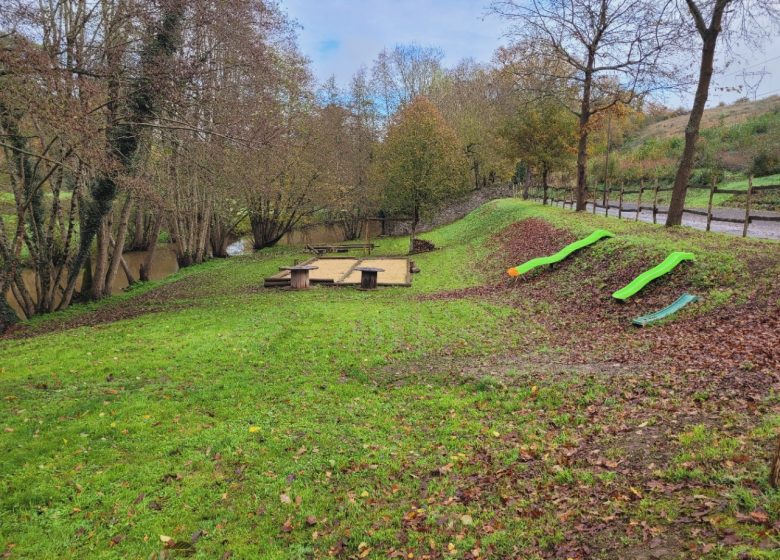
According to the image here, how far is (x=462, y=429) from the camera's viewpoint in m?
5.14

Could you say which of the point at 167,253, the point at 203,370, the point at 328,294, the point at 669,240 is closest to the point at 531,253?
the point at 669,240

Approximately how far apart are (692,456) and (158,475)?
4.92 meters

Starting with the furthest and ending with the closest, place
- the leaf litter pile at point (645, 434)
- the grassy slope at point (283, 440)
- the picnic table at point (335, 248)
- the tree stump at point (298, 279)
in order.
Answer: the picnic table at point (335, 248) < the tree stump at point (298, 279) < the grassy slope at point (283, 440) < the leaf litter pile at point (645, 434)

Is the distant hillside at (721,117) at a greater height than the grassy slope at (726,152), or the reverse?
the distant hillside at (721,117)

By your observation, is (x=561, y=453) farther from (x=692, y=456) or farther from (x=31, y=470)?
(x=31, y=470)

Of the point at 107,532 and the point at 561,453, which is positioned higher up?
the point at 561,453

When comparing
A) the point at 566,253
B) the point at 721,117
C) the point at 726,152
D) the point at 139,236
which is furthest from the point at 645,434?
the point at 721,117

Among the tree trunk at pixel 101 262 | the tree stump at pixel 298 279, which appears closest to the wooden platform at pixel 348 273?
the tree stump at pixel 298 279

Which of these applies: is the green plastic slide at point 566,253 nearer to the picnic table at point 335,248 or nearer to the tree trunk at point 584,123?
the tree trunk at point 584,123

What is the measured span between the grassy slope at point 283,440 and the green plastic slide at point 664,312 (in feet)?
1.40

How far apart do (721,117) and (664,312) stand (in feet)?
143

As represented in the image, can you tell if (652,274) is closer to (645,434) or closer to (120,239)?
(645,434)

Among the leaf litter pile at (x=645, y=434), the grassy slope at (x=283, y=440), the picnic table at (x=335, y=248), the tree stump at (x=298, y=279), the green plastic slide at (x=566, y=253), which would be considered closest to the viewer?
the leaf litter pile at (x=645, y=434)

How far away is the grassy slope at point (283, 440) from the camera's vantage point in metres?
3.61
